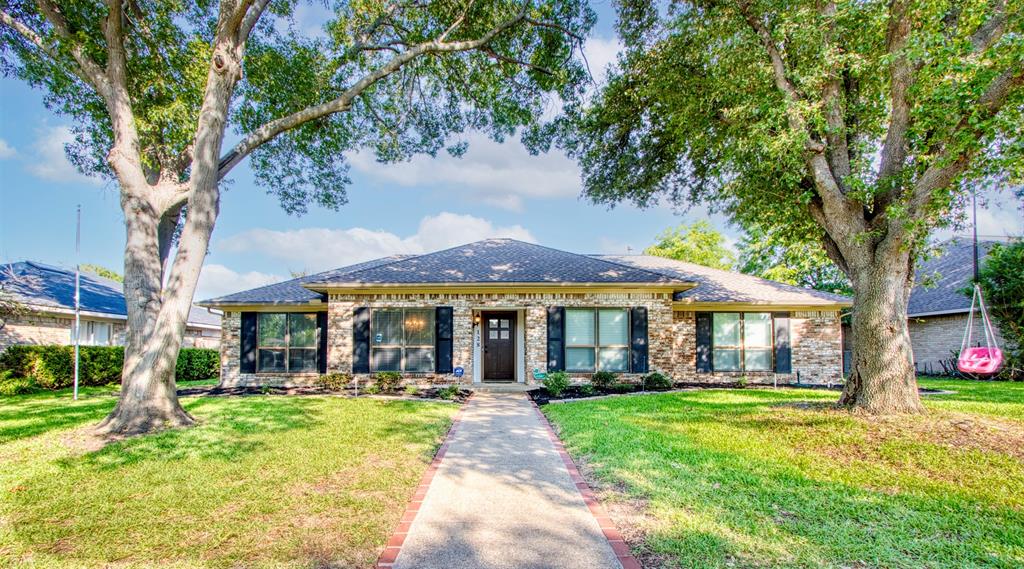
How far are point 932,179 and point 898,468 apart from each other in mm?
3946

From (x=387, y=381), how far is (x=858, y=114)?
35.8 feet

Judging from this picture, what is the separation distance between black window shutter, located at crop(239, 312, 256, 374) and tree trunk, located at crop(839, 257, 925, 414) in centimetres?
1368

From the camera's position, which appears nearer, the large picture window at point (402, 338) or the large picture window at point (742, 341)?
the large picture window at point (402, 338)

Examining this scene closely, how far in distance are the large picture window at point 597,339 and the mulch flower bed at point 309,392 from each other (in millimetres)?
2976

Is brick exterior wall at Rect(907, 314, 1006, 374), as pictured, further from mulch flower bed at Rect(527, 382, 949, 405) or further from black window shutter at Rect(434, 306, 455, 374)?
black window shutter at Rect(434, 306, 455, 374)

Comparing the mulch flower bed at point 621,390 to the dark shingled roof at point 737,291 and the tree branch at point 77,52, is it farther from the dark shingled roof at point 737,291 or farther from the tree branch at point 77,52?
the tree branch at point 77,52

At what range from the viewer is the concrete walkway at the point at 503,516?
2863 mm

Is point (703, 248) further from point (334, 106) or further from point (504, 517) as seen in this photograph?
point (504, 517)

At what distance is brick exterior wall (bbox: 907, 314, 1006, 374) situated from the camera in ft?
50.2

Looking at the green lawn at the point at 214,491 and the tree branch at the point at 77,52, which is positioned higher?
the tree branch at the point at 77,52

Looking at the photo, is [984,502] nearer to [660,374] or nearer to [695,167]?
[660,374]

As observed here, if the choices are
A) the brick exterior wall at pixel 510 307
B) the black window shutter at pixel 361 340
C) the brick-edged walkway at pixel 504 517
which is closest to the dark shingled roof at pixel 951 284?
the brick exterior wall at pixel 510 307

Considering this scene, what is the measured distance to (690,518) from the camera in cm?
338

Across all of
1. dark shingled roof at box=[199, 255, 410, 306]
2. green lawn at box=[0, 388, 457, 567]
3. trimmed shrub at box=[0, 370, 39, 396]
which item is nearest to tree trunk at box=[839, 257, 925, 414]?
green lawn at box=[0, 388, 457, 567]
